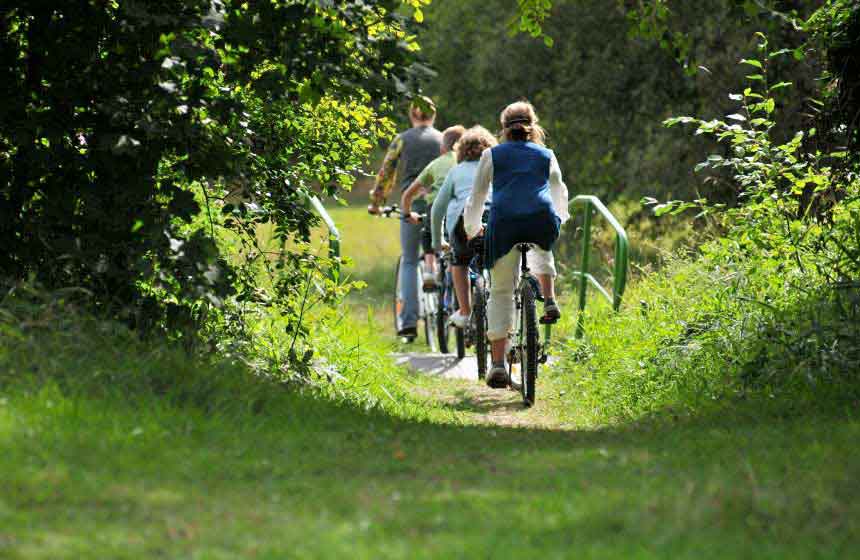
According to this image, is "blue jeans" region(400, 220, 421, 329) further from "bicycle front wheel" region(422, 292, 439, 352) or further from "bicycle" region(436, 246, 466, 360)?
"bicycle" region(436, 246, 466, 360)

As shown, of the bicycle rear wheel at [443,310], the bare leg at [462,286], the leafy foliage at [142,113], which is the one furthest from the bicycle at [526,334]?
the bicycle rear wheel at [443,310]

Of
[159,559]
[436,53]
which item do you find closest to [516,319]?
[159,559]

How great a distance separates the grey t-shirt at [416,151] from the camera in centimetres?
1278

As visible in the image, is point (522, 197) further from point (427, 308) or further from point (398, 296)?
point (398, 296)

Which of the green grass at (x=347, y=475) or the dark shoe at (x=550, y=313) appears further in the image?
the dark shoe at (x=550, y=313)

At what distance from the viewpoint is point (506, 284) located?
30.5 feet

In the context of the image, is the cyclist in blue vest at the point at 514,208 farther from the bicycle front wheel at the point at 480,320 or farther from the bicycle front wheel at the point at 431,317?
the bicycle front wheel at the point at 431,317

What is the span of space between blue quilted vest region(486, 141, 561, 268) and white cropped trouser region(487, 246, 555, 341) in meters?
0.29

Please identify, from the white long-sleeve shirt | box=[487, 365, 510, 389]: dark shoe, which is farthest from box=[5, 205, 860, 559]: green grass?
the white long-sleeve shirt

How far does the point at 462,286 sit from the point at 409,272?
2.66 meters

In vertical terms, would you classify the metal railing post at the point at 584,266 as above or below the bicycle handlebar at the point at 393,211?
below

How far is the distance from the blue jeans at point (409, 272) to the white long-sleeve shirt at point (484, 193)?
3.83m

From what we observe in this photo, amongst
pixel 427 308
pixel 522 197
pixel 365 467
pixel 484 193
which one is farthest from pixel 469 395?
pixel 365 467

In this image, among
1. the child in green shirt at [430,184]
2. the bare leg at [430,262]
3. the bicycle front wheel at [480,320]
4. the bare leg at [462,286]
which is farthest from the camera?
the bare leg at [430,262]
